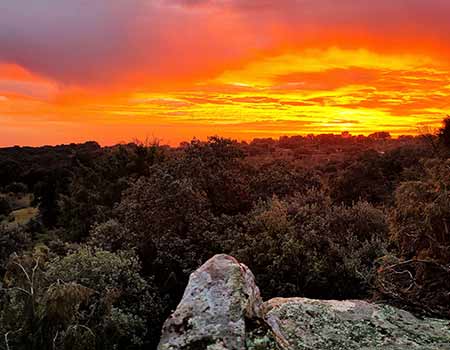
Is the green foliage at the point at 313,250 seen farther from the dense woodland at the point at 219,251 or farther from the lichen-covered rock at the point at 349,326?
the lichen-covered rock at the point at 349,326

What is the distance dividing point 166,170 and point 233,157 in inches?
129

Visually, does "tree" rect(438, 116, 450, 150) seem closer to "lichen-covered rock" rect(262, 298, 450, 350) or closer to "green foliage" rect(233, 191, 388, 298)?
"green foliage" rect(233, 191, 388, 298)

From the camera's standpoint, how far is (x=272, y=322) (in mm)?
6125

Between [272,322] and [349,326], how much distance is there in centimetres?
140

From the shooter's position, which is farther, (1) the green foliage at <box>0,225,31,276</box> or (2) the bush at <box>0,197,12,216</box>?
(2) the bush at <box>0,197,12,216</box>

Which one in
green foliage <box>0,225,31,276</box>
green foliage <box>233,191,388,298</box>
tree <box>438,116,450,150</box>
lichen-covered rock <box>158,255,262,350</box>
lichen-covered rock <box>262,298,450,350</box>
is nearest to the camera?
lichen-covered rock <box>158,255,262,350</box>

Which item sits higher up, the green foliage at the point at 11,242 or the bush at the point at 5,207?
the green foliage at the point at 11,242

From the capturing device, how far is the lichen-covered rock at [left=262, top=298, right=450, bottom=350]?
6469 millimetres

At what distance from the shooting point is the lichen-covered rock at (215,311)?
→ 18.1 ft

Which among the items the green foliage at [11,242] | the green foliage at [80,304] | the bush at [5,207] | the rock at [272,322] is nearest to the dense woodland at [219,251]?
the green foliage at [80,304]

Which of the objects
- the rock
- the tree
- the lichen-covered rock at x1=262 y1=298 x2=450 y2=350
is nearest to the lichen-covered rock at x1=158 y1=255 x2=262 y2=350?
the rock

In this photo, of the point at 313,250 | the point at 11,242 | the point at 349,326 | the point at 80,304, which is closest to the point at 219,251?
the point at 313,250

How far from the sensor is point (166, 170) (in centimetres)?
1529

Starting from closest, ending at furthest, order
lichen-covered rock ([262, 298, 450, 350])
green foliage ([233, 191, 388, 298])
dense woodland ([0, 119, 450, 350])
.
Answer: lichen-covered rock ([262, 298, 450, 350]), dense woodland ([0, 119, 450, 350]), green foliage ([233, 191, 388, 298])
